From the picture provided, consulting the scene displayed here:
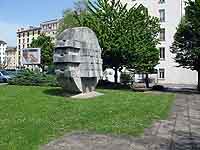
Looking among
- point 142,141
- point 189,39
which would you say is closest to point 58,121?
point 142,141

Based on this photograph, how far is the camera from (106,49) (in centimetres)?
2903

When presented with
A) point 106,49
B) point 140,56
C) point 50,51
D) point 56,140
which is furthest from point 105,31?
point 50,51

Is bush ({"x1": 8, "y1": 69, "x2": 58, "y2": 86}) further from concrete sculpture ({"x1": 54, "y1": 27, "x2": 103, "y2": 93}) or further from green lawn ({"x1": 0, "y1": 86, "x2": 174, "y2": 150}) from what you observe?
green lawn ({"x1": 0, "y1": 86, "x2": 174, "y2": 150})

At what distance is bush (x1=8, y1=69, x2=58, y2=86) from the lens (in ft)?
95.7

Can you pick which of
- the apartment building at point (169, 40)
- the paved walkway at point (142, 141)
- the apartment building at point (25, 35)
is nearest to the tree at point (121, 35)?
the paved walkway at point (142, 141)

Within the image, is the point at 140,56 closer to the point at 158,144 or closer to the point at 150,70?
the point at 150,70

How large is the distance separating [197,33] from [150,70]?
251 inches

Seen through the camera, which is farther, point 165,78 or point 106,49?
point 165,78

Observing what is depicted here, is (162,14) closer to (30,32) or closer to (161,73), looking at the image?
(161,73)

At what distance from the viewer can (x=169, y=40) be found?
56.2 metres

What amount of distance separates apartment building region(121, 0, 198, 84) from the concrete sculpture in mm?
36764

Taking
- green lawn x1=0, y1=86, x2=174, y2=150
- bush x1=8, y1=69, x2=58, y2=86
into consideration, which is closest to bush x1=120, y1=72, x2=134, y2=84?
bush x1=8, y1=69, x2=58, y2=86

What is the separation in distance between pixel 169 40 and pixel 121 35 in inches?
1125

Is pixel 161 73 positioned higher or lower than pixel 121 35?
lower
